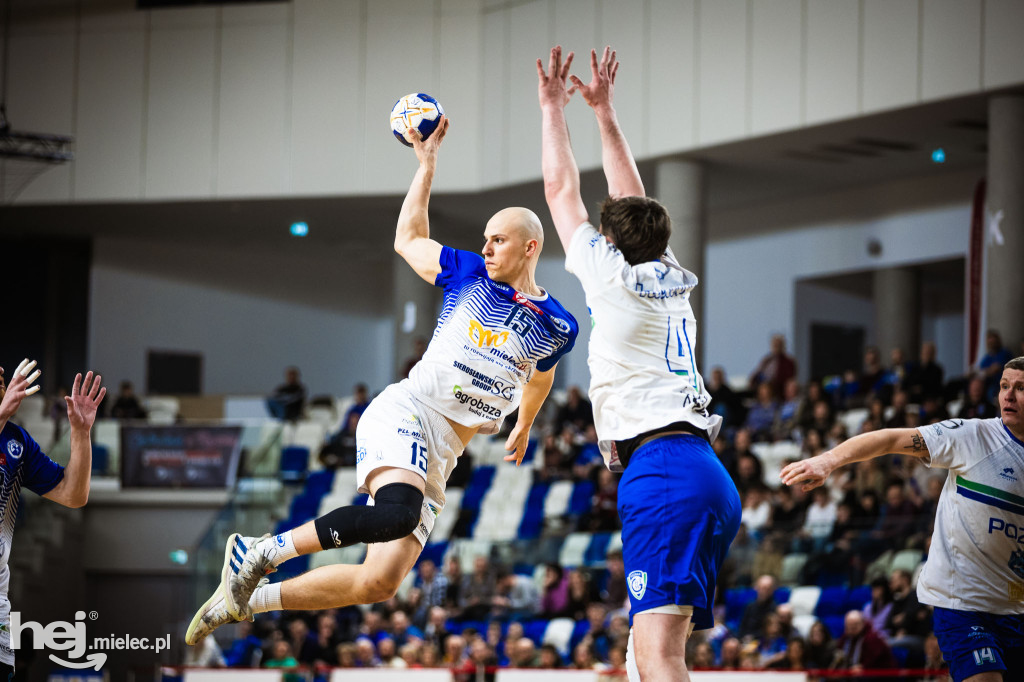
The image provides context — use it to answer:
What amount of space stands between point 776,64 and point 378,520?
1393 cm

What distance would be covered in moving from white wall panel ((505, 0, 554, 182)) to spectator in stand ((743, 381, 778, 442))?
543 cm

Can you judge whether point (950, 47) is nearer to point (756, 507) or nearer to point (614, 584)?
point (756, 507)

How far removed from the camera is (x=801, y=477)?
4.92m

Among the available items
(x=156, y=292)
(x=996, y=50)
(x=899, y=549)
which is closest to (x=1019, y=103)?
(x=996, y=50)

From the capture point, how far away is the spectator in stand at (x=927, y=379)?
15.1 metres

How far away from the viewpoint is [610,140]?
5102 millimetres

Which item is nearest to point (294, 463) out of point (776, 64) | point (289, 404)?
point (289, 404)

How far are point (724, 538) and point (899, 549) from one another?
8.02 m

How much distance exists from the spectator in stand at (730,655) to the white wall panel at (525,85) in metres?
9.87

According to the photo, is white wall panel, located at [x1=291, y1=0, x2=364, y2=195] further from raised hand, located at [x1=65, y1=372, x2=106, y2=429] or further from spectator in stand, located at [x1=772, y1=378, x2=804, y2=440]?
raised hand, located at [x1=65, y1=372, x2=106, y2=429]

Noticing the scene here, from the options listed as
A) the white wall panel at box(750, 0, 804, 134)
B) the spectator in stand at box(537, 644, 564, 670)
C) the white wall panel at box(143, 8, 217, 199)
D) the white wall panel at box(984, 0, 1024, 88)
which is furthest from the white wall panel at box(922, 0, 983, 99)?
the white wall panel at box(143, 8, 217, 199)

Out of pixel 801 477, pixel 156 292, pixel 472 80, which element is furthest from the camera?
pixel 156 292

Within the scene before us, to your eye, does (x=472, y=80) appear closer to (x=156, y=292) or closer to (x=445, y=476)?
(x=156, y=292)

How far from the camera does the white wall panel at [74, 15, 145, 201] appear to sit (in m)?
22.0
